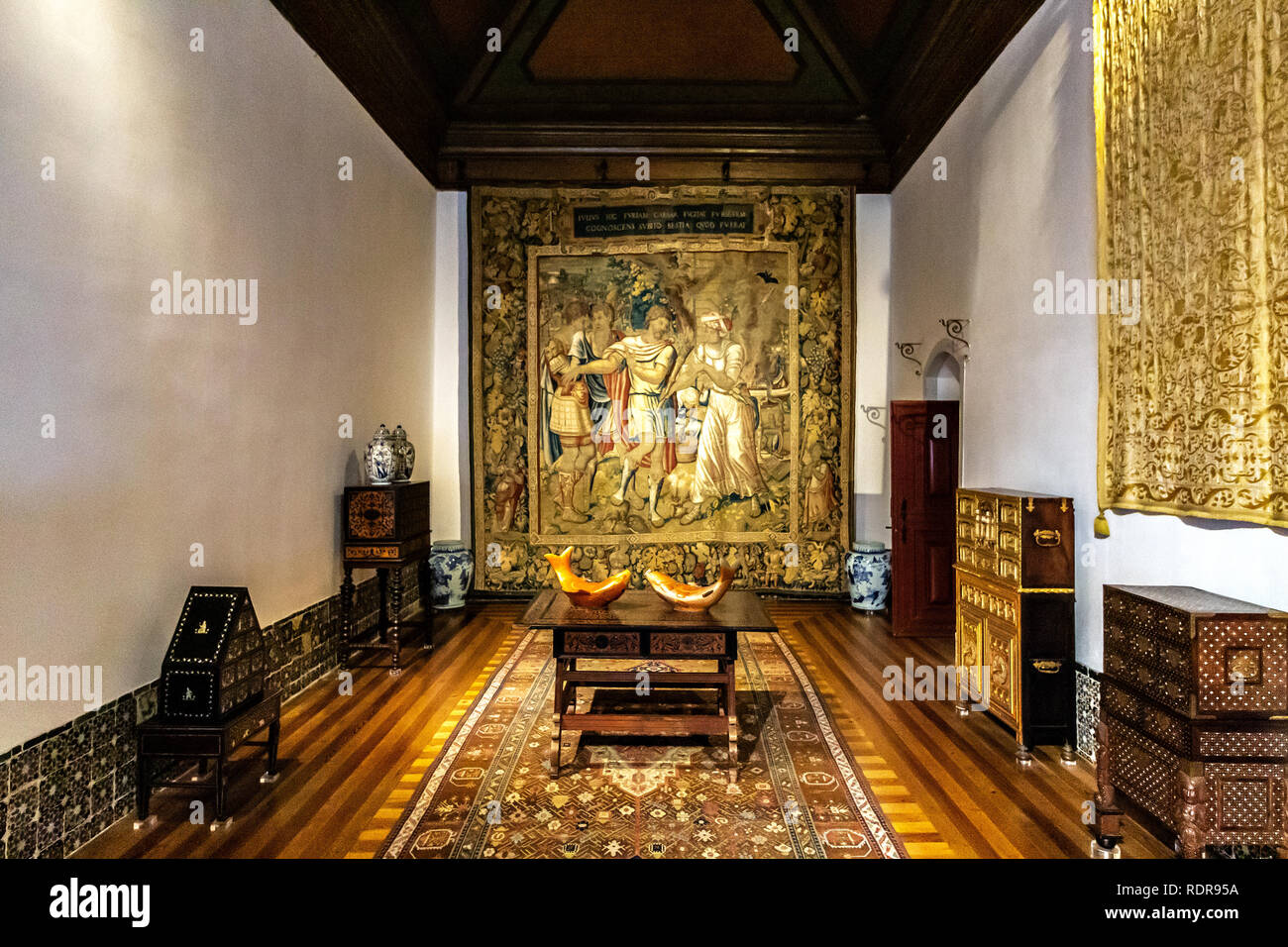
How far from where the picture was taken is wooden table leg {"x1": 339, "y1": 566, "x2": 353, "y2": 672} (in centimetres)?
625

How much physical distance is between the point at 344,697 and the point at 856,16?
8.19m

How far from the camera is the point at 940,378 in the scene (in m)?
7.98

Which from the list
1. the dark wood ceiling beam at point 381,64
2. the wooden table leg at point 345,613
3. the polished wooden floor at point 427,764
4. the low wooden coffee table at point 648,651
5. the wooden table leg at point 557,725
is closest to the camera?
the polished wooden floor at point 427,764

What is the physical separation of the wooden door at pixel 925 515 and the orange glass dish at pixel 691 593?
3.26m

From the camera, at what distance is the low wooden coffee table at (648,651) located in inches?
177

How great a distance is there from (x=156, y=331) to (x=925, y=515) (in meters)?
6.52

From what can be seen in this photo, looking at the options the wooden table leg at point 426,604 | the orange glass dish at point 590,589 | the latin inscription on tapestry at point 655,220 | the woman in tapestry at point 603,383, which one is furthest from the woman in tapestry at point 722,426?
the orange glass dish at point 590,589

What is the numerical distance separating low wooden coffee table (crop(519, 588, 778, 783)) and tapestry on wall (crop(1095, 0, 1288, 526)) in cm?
227

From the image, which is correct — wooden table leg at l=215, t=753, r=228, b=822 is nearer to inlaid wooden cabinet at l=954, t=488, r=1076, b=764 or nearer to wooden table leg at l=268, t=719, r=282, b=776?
wooden table leg at l=268, t=719, r=282, b=776

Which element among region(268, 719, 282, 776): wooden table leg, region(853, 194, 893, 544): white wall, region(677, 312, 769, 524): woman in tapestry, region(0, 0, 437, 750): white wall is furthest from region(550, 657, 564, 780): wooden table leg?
region(853, 194, 893, 544): white wall

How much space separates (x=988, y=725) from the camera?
512 centimetres

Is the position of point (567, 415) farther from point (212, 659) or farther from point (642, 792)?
point (212, 659)

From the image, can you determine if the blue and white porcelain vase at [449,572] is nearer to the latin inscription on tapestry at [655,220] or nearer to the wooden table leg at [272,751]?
the latin inscription on tapestry at [655,220]
